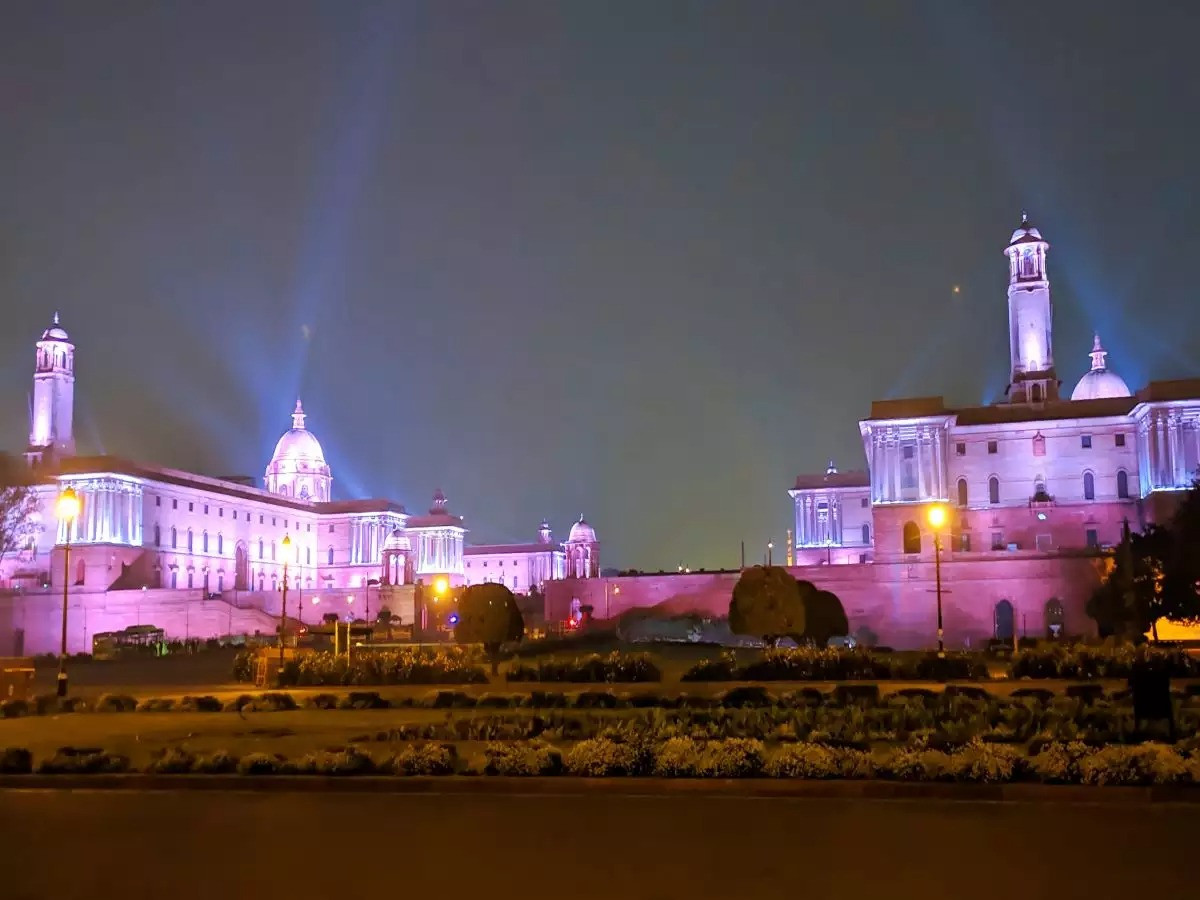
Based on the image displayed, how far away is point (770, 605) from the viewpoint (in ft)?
134

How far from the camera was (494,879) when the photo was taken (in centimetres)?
986

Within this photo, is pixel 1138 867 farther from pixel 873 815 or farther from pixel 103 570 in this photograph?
pixel 103 570

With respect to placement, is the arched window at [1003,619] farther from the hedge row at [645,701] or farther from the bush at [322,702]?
the bush at [322,702]

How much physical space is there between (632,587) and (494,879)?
229 feet

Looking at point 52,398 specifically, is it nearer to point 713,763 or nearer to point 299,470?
point 299,470

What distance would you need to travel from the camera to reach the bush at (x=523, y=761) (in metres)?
15.3

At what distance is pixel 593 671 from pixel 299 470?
114 metres

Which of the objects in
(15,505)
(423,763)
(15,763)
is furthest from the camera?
(15,505)

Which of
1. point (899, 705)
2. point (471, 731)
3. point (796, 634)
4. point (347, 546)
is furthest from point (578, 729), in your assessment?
point (347, 546)

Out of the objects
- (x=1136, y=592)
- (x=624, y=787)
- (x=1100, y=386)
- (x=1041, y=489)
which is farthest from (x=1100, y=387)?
(x=624, y=787)

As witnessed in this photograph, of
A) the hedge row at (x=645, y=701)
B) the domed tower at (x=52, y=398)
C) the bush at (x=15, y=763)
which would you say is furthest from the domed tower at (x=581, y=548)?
the bush at (x=15, y=763)

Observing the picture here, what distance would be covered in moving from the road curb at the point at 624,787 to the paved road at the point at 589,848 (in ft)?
1.05

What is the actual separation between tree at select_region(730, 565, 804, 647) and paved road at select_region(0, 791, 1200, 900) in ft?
88.5

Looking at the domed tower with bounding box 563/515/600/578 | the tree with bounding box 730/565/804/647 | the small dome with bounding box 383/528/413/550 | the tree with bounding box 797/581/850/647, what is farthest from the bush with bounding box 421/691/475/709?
the domed tower with bounding box 563/515/600/578
